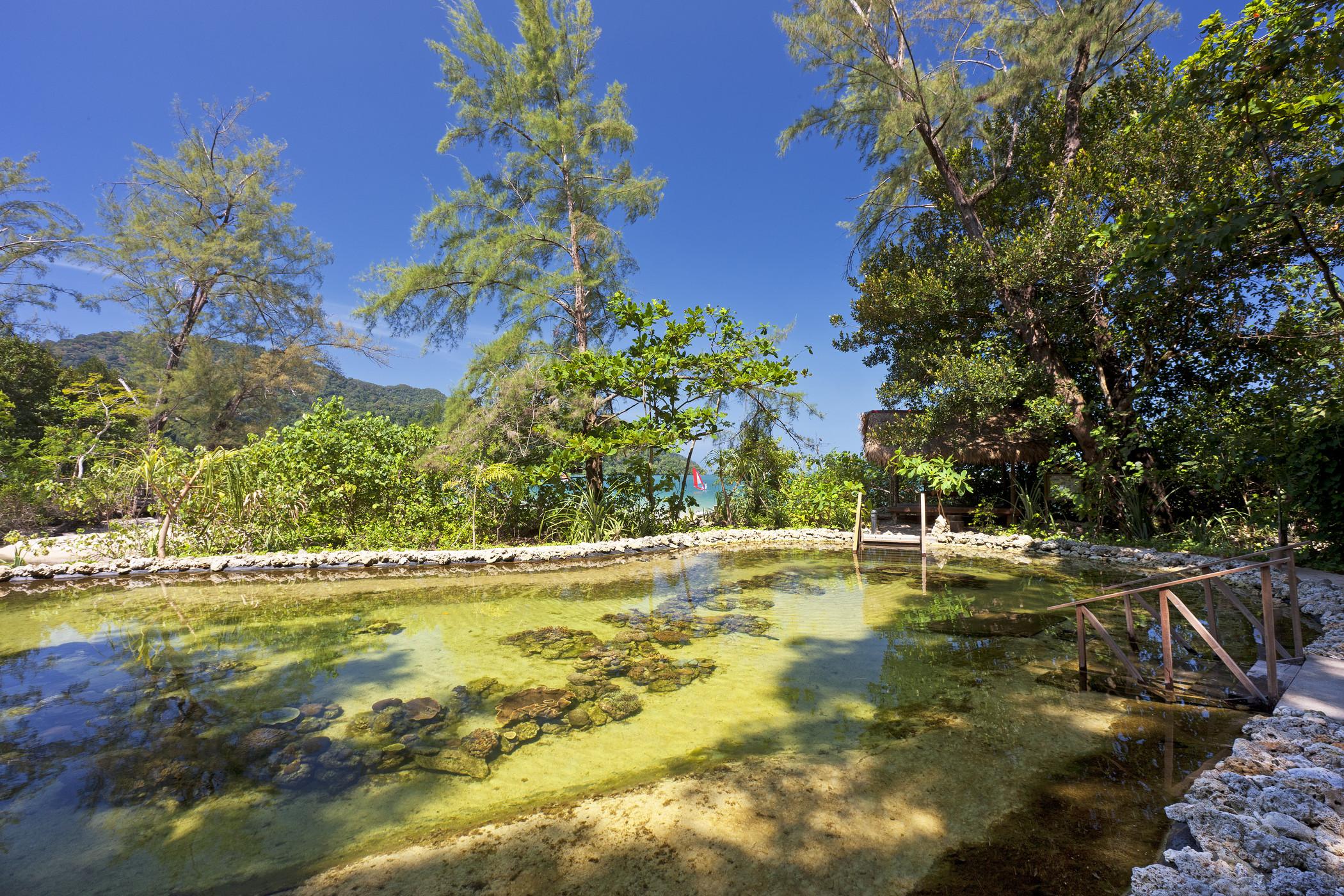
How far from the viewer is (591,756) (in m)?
3.25

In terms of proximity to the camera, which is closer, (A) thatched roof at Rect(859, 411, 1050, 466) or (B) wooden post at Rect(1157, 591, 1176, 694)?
(B) wooden post at Rect(1157, 591, 1176, 694)

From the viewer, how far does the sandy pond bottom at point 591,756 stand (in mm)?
2262

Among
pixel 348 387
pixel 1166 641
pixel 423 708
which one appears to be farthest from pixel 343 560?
pixel 348 387

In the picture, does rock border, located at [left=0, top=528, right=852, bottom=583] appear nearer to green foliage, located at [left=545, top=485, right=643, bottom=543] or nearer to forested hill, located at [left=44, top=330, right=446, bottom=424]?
green foliage, located at [left=545, top=485, right=643, bottom=543]

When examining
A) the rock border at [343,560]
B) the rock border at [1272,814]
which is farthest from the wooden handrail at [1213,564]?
the rock border at [343,560]

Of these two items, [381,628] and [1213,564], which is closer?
[1213,564]

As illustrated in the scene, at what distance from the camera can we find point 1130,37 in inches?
381

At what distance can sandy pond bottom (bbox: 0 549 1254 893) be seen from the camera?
226 centimetres

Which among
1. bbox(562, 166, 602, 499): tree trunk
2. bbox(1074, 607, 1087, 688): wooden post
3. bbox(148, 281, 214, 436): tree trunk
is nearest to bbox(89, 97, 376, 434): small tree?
bbox(148, 281, 214, 436): tree trunk

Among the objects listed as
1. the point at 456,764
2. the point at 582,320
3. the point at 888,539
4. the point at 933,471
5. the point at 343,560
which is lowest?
the point at 456,764

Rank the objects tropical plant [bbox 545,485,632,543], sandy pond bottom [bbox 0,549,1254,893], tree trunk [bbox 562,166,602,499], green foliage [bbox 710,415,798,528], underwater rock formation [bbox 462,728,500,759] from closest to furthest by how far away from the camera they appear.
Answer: sandy pond bottom [bbox 0,549,1254,893]
underwater rock formation [bbox 462,728,500,759]
tropical plant [bbox 545,485,632,543]
tree trunk [bbox 562,166,602,499]
green foliage [bbox 710,415,798,528]

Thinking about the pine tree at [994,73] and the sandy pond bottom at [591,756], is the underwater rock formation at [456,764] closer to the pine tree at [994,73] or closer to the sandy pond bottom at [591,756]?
the sandy pond bottom at [591,756]

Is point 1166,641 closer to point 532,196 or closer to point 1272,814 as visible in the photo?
point 1272,814

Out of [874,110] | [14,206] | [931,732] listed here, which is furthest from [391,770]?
[14,206]
